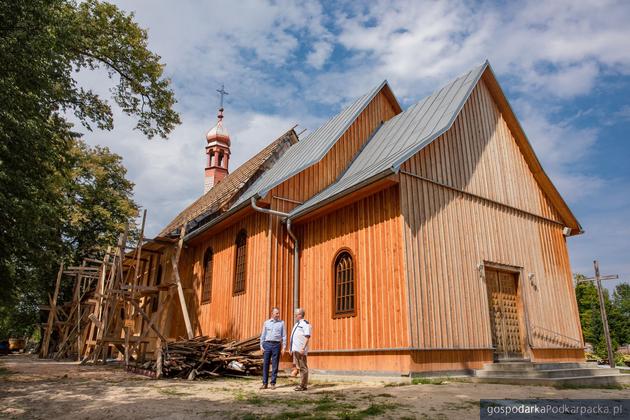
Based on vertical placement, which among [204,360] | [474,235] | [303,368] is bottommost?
[303,368]

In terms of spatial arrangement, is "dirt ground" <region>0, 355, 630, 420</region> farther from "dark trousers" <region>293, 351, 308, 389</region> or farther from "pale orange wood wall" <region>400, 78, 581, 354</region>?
"pale orange wood wall" <region>400, 78, 581, 354</region>

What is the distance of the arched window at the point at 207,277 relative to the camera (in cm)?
1656

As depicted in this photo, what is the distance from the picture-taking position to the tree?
9750mm

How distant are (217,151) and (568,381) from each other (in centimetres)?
2459

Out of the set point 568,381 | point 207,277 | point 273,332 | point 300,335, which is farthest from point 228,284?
point 568,381

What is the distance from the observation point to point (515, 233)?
1351cm

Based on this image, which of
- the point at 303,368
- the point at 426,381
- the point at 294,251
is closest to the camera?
the point at 303,368

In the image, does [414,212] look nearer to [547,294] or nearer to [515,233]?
[515,233]

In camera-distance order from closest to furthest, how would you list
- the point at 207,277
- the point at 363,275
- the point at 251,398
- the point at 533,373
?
the point at 251,398, the point at 533,373, the point at 363,275, the point at 207,277

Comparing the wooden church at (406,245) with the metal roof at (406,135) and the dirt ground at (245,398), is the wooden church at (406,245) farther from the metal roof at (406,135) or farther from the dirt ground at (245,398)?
the dirt ground at (245,398)

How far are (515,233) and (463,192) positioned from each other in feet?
7.95

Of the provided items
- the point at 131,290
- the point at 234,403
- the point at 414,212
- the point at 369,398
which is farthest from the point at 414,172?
the point at 131,290

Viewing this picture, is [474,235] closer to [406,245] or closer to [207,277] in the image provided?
[406,245]

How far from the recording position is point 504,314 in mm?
12273
